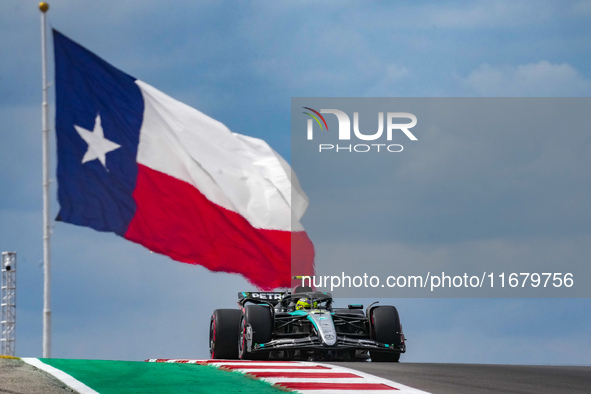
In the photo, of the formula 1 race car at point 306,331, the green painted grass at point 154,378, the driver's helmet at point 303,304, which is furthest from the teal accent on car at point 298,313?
the green painted grass at point 154,378

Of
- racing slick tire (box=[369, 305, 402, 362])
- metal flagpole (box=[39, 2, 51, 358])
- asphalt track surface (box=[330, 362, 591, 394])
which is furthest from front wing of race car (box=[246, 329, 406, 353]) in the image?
metal flagpole (box=[39, 2, 51, 358])

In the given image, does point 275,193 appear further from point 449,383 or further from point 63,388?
point 63,388

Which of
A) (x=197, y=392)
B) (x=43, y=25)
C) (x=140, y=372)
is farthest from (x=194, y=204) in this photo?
(x=197, y=392)

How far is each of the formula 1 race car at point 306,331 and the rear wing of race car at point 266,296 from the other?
45cm

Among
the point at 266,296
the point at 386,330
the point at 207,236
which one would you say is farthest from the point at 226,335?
the point at 386,330

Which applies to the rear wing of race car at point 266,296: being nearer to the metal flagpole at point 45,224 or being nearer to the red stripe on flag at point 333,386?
the metal flagpole at point 45,224

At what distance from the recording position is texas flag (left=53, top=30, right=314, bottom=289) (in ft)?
63.2

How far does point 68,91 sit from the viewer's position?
19.9 m

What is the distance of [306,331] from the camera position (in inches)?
771

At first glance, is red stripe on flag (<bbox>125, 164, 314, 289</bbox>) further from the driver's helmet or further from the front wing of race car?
the front wing of race car

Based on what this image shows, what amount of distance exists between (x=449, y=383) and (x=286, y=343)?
23.1 feet

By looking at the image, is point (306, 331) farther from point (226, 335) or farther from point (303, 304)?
point (226, 335)

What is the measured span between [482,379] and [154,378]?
4556mm

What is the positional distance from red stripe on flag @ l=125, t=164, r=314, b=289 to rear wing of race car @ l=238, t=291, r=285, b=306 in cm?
100
